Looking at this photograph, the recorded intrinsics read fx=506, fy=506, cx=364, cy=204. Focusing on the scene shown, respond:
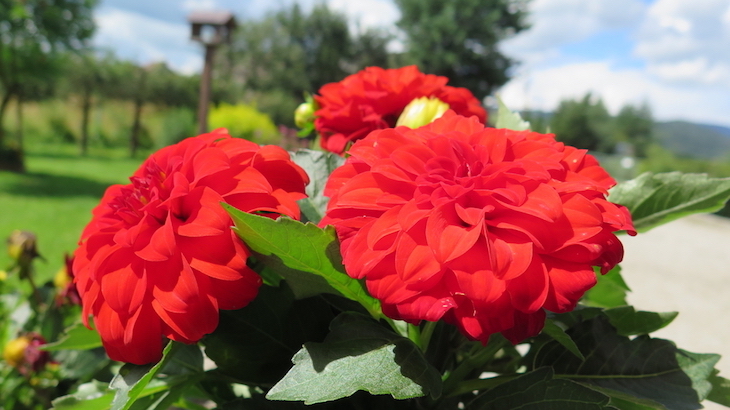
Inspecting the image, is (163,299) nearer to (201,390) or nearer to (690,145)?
(201,390)

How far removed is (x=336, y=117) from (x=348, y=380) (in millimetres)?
384

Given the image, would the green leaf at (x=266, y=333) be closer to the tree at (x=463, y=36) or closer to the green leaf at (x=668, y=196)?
the green leaf at (x=668, y=196)

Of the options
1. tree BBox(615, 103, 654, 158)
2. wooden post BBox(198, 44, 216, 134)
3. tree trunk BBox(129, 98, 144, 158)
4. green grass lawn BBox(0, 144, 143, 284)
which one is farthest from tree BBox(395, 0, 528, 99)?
tree BBox(615, 103, 654, 158)

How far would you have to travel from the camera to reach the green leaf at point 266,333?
17.9 inches

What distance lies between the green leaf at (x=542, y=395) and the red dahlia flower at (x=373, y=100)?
33 centimetres

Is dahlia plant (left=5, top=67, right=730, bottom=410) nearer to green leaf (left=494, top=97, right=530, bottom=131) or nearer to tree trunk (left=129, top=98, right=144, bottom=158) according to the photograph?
green leaf (left=494, top=97, right=530, bottom=131)

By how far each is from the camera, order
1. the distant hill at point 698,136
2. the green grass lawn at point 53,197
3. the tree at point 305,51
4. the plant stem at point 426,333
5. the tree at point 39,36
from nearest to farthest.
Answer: the plant stem at point 426,333 → the green grass lawn at point 53,197 → the tree at point 39,36 → the tree at point 305,51 → the distant hill at point 698,136

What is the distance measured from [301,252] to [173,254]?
92mm

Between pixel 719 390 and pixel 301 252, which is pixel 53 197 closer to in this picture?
pixel 301 252

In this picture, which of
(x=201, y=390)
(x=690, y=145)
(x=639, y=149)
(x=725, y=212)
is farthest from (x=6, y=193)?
(x=690, y=145)

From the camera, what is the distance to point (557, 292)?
327mm

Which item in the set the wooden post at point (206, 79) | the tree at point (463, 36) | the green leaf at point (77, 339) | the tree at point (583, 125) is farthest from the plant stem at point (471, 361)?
the tree at point (583, 125)

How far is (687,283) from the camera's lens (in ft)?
Answer: 14.9

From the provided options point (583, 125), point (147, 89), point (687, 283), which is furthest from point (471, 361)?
point (583, 125)
